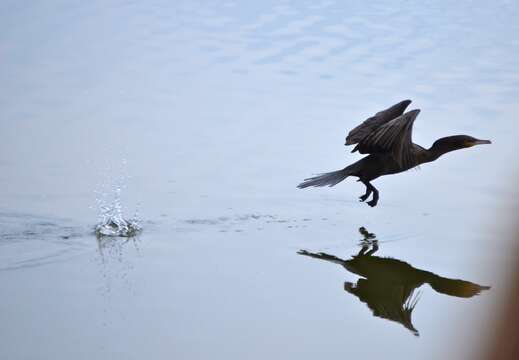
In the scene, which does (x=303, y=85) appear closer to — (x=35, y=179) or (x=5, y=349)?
(x=35, y=179)

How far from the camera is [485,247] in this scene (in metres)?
5.84

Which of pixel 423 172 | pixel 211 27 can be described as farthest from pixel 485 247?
pixel 211 27

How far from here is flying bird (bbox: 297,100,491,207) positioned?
595cm

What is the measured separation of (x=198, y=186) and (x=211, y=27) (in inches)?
223

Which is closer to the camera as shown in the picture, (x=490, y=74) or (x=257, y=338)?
(x=257, y=338)

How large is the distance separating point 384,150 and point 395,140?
20 cm

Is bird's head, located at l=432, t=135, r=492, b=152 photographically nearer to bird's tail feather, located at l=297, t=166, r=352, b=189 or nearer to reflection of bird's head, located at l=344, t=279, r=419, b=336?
bird's tail feather, located at l=297, t=166, r=352, b=189

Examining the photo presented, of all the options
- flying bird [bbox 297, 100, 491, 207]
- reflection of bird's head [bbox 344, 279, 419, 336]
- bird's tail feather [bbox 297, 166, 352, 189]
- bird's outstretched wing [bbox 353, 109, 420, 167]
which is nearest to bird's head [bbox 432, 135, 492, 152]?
flying bird [bbox 297, 100, 491, 207]

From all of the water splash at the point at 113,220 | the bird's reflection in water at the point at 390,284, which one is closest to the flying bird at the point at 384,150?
the bird's reflection in water at the point at 390,284

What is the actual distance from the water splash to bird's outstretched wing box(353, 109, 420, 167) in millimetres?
1714

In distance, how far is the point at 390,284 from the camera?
5.25m

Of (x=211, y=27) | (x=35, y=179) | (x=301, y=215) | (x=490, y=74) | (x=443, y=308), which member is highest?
(x=211, y=27)

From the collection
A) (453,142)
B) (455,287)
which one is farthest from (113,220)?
(453,142)

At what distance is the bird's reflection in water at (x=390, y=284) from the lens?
4.81 m
